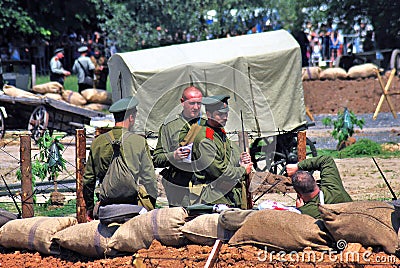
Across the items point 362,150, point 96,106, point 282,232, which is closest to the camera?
point 282,232

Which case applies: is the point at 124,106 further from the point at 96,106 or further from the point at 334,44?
the point at 334,44

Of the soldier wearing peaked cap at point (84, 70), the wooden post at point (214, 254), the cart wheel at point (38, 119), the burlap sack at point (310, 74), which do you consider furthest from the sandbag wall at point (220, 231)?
the burlap sack at point (310, 74)

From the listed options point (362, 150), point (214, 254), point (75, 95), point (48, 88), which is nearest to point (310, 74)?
point (75, 95)

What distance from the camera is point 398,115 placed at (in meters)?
25.9

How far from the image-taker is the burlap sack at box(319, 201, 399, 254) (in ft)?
21.4

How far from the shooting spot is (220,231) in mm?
7383

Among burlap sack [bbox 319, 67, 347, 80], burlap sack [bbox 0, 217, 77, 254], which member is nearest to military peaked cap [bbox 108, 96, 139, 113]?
burlap sack [bbox 0, 217, 77, 254]

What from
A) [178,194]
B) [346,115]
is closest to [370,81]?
[346,115]

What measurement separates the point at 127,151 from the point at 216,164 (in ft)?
2.91

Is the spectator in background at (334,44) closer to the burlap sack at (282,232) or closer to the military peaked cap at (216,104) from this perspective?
the military peaked cap at (216,104)

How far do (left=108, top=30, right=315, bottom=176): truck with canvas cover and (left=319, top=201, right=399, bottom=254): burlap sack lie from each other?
25.6ft

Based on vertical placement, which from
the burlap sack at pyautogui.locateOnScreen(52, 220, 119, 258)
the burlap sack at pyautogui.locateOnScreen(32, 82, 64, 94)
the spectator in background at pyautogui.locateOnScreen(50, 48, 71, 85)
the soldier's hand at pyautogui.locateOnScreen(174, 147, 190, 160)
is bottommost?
the burlap sack at pyautogui.locateOnScreen(52, 220, 119, 258)

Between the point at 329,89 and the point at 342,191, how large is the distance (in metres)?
20.4

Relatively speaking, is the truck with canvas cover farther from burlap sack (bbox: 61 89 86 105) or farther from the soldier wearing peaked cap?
the soldier wearing peaked cap
